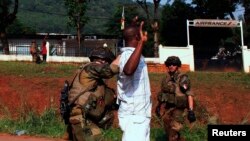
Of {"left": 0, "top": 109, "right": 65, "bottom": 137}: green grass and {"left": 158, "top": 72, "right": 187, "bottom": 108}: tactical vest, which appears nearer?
{"left": 158, "top": 72, "right": 187, "bottom": 108}: tactical vest

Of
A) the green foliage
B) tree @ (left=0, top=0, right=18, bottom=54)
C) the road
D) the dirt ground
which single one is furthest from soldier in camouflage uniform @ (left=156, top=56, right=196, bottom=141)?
tree @ (left=0, top=0, right=18, bottom=54)

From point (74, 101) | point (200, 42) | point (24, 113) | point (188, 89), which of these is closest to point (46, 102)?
point (24, 113)

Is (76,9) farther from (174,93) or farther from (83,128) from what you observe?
(83,128)

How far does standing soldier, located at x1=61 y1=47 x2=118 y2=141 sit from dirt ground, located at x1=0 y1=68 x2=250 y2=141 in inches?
388

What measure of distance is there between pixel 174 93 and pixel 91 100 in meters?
2.40

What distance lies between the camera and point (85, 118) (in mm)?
6117

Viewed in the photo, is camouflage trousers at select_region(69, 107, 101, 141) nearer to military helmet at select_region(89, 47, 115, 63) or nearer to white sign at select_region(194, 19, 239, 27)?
military helmet at select_region(89, 47, 115, 63)

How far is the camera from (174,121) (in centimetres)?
820

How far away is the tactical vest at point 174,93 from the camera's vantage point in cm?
809

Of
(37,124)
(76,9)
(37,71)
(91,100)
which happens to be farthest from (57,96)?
(76,9)

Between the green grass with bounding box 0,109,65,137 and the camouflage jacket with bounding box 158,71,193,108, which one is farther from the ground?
the camouflage jacket with bounding box 158,71,193,108

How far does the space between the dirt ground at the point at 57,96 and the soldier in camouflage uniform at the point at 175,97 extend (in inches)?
308

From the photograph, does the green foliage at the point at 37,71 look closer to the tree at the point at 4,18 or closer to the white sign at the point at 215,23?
the white sign at the point at 215,23

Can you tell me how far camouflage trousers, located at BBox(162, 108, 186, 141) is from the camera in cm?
819
